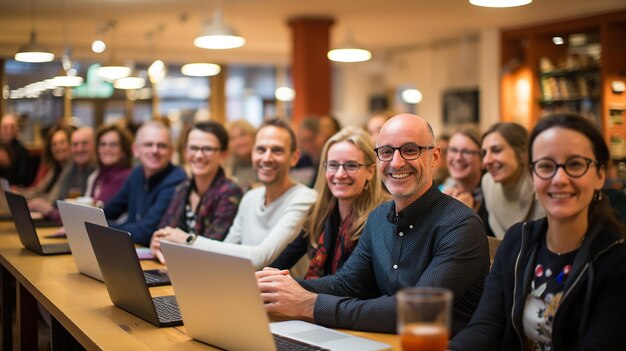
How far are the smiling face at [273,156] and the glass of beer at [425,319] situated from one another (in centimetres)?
218

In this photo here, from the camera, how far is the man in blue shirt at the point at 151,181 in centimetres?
423

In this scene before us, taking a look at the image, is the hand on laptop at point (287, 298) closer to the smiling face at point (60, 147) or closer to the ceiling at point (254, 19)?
the smiling face at point (60, 147)

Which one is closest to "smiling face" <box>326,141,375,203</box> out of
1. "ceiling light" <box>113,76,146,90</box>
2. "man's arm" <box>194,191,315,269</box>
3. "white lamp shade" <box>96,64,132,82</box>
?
"man's arm" <box>194,191,315,269</box>

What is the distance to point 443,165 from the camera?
6.02m

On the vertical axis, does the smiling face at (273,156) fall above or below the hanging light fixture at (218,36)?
below

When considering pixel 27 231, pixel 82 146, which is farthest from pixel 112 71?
pixel 27 231

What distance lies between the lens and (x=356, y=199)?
2861 millimetres

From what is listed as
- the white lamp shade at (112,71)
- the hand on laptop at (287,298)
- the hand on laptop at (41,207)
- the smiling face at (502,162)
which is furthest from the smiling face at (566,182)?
the white lamp shade at (112,71)

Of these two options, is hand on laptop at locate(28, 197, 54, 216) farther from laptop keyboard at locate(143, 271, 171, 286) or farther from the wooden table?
laptop keyboard at locate(143, 271, 171, 286)

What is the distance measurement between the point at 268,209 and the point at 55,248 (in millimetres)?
1102

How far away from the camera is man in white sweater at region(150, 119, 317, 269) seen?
3.10 meters

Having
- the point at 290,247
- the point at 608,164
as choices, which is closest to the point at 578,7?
the point at 290,247

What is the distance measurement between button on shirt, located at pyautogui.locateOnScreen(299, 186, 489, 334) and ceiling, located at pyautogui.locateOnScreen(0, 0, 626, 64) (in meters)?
6.54

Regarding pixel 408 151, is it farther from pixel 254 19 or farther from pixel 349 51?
pixel 254 19
